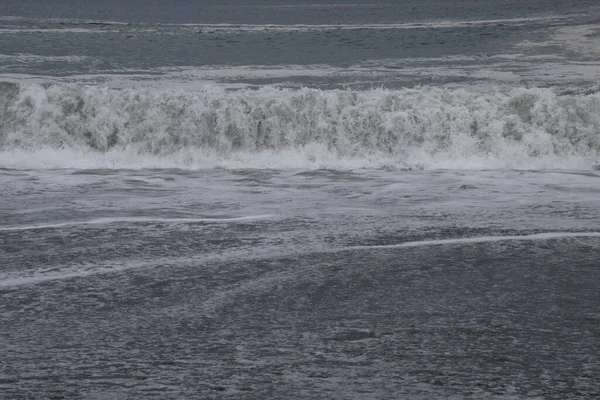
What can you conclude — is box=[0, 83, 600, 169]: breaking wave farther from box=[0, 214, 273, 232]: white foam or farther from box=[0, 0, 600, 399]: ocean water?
box=[0, 214, 273, 232]: white foam

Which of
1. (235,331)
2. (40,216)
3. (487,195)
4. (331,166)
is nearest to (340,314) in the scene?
(235,331)

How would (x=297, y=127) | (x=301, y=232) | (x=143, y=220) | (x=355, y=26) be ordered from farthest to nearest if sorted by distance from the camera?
(x=355, y=26) < (x=297, y=127) < (x=143, y=220) < (x=301, y=232)

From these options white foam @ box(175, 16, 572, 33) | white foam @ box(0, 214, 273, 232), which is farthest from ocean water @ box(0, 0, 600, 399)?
white foam @ box(175, 16, 572, 33)

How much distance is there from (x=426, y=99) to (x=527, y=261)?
9010mm

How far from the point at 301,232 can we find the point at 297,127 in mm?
7827

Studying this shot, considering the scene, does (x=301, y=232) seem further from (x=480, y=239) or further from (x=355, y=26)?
(x=355, y=26)

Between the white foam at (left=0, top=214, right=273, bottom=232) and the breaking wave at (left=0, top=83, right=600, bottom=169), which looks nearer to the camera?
the white foam at (left=0, top=214, right=273, bottom=232)

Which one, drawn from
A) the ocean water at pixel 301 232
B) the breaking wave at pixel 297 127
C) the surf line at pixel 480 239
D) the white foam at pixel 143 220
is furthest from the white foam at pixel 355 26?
the surf line at pixel 480 239

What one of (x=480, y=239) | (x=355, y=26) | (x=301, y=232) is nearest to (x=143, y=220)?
(x=301, y=232)

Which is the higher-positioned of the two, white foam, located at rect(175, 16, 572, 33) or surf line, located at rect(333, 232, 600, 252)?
white foam, located at rect(175, 16, 572, 33)

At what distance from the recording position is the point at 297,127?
55.9ft

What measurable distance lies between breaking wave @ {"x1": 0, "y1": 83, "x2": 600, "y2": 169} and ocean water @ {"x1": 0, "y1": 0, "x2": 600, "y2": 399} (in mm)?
39

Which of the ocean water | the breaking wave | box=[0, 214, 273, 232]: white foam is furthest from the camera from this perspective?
the breaking wave

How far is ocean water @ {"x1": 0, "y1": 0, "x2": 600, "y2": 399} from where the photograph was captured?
6.06 metres
